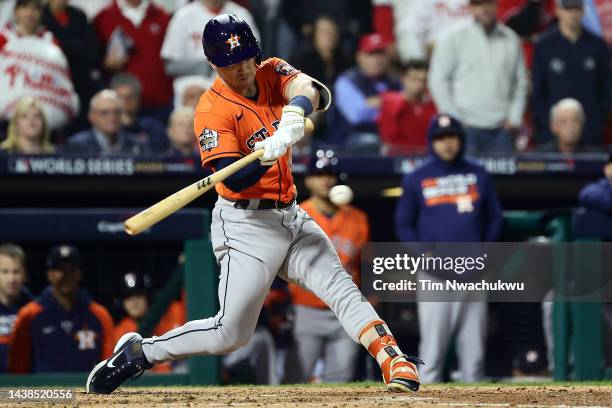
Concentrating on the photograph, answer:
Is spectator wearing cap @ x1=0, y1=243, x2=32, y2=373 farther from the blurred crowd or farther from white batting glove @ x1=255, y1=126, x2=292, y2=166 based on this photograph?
white batting glove @ x1=255, y1=126, x2=292, y2=166

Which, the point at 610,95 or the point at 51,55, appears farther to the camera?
the point at 610,95

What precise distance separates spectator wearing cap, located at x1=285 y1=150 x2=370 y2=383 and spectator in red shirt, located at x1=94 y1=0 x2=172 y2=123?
1.74 metres

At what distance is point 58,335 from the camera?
725 cm

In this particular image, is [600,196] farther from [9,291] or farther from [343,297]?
[9,291]

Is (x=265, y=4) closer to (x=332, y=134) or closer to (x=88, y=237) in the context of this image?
(x=332, y=134)

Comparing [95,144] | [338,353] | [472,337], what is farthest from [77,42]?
[472,337]

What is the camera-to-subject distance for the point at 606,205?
7.37m

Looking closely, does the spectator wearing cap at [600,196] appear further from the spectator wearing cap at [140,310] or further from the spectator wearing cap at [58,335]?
the spectator wearing cap at [58,335]

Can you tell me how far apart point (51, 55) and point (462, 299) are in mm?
3482

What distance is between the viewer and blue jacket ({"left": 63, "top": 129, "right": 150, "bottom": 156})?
26.9 ft

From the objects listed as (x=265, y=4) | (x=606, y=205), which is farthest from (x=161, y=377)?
(x=265, y=4)

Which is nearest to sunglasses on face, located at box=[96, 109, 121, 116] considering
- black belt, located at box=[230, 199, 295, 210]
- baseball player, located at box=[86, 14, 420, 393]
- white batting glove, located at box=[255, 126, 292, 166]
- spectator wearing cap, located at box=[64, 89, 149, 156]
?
spectator wearing cap, located at box=[64, 89, 149, 156]

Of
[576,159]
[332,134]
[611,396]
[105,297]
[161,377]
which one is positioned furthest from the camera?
[332,134]

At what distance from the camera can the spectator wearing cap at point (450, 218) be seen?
23.7ft
